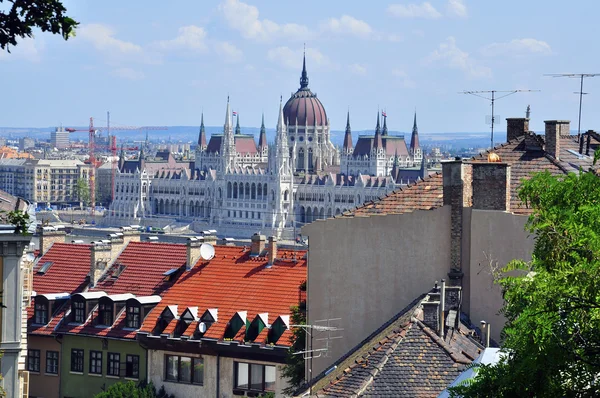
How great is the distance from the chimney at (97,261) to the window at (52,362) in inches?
67.6

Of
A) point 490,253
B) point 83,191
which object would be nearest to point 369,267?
point 490,253

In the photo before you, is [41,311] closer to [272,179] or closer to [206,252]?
[206,252]

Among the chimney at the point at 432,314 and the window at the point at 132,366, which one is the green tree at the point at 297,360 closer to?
the chimney at the point at 432,314

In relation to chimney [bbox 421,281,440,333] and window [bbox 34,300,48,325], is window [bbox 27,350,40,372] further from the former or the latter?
chimney [bbox 421,281,440,333]

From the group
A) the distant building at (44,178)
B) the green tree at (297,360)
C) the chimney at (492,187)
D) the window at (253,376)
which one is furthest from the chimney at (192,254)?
the distant building at (44,178)

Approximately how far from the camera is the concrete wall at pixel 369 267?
1292 centimetres

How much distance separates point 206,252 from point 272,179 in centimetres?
12577

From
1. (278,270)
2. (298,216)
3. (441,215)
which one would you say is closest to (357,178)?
(298,216)

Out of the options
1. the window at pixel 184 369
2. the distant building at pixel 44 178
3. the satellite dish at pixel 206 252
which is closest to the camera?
the window at pixel 184 369

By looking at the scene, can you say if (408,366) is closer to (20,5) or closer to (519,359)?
(519,359)

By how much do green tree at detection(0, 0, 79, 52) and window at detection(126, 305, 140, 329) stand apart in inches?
626

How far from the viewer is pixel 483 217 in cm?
1261

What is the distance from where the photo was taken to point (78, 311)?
22.4 meters

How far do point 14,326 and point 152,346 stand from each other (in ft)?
34.6
